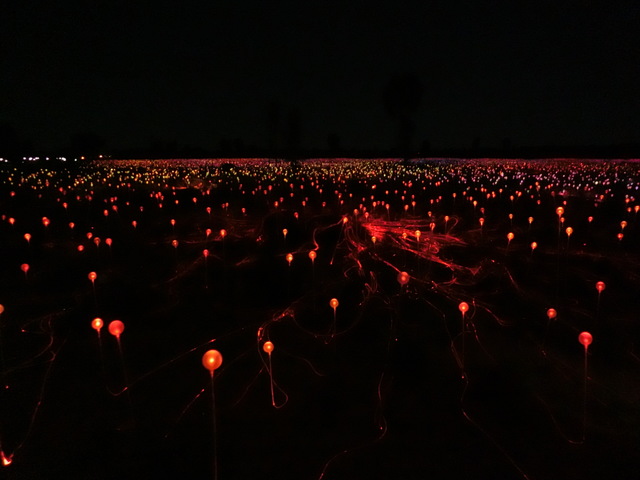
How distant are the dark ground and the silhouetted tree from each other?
31.8m

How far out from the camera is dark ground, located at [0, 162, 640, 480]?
2.86 meters

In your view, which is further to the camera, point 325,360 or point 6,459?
point 325,360

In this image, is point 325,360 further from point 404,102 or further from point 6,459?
point 404,102

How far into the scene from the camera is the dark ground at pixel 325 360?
112 inches

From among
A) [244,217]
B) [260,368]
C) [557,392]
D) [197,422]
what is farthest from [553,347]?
[244,217]

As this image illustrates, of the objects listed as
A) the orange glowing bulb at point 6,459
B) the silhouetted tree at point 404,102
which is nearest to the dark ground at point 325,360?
the orange glowing bulb at point 6,459

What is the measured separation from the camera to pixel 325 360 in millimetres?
4055

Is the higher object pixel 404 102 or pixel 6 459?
pixel 404 102

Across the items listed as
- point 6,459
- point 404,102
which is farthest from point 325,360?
point 404,102

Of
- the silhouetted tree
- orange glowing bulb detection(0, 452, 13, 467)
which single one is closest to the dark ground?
orange glowing bulb detection(0, 452, 13, 467)

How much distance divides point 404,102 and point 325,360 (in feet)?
124

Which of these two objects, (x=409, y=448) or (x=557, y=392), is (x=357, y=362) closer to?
(x=409, y=448)

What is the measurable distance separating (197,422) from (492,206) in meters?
12.1

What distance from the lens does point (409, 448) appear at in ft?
9.52
